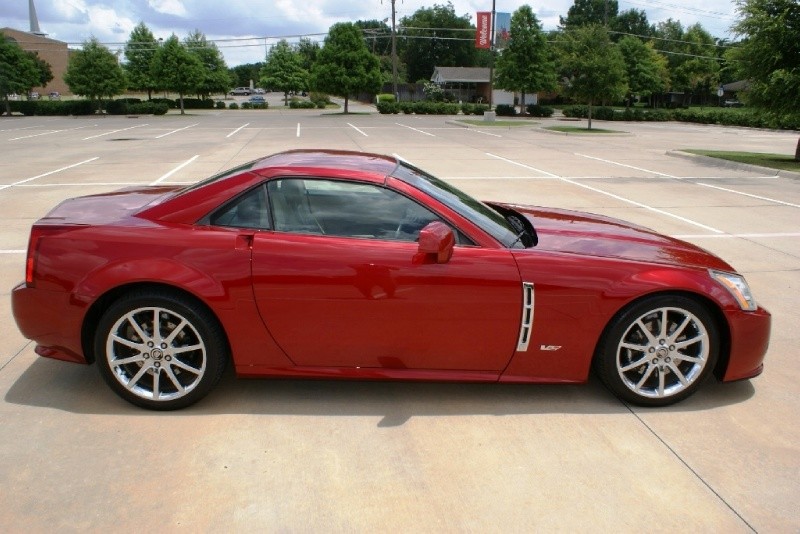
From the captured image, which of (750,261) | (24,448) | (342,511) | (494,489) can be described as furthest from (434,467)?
(750,261)

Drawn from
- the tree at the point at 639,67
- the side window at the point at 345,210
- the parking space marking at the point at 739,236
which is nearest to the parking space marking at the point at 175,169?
the parking space marking at the point at 739,236

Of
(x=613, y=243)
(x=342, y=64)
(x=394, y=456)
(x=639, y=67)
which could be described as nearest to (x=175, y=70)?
(x=342, y=64)

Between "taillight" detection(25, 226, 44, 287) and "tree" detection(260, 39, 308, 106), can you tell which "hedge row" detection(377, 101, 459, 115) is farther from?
"taillight" detection(25, 226, 44, 287)

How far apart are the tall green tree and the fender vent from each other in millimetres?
68841

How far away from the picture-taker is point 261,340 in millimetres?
3566

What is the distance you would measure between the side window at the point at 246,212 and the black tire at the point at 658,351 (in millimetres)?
2069

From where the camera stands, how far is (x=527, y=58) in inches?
1700

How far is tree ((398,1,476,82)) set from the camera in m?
102

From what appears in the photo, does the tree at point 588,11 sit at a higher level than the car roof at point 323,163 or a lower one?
higher

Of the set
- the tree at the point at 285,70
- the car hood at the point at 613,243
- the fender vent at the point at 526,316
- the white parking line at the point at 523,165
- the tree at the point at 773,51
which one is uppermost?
the tree at the point at 285,70

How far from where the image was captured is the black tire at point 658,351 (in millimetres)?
3611

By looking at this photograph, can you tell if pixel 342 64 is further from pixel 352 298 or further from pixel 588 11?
pixel 588 11

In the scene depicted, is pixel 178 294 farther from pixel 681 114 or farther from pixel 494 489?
pixel 681 114

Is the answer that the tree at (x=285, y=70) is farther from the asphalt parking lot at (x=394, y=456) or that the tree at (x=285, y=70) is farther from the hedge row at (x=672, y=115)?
the asphalt parking lot at (x=394, y=456)
